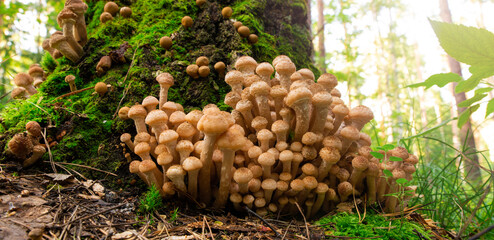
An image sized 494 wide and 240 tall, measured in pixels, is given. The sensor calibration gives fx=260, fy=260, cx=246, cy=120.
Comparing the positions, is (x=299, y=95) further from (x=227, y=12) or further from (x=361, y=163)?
(x=227, y=12)

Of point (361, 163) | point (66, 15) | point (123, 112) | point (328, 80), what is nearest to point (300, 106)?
point (328, 80)

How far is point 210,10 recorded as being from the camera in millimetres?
3510

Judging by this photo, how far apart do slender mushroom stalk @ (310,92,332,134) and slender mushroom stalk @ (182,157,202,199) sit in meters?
1.05

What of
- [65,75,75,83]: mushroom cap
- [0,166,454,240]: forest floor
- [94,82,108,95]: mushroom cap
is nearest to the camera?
[0,166,454,240]: forest floor

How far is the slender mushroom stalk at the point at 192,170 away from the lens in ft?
6.45

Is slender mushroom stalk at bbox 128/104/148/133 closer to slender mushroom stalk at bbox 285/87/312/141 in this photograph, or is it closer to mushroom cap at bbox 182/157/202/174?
mushroom cap at bbox 182/157/202/174

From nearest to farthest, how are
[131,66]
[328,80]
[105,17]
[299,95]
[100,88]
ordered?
[299,95], [328,80], [100,88], [131,66], [105,17]

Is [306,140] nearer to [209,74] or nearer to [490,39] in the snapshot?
[490,39]

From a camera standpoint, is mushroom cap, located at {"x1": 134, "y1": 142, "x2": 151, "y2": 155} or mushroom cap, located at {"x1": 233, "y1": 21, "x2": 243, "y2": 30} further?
mushroom cap, located at {"x1": 233, "y1": 21, "x2": 243, "y2": 30}

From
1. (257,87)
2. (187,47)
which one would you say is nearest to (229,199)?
(257,87)

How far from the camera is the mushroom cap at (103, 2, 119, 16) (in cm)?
342

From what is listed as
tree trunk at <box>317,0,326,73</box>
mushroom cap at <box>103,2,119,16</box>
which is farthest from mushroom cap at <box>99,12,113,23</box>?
tree trunk at <box>317,0,326,73</box>

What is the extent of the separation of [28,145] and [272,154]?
85.0 inches

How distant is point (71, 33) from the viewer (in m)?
3.12
